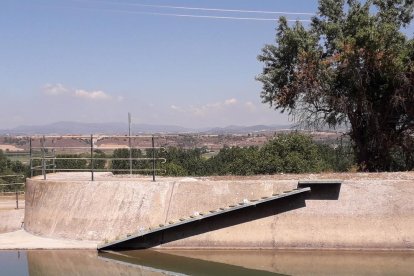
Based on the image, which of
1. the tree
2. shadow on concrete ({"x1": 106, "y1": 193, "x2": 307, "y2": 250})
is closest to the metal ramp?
shadow on concrete ({"x1": 106, "y1": 193, "x2": 307, "y2": 250})

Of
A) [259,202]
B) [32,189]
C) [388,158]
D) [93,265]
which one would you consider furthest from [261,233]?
[388,158]

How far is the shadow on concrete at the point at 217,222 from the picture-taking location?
15211mm

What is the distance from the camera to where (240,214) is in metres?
15.3

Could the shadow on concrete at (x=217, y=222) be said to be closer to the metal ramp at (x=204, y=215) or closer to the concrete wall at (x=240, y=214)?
the concrete wall at (x=240, y=214)

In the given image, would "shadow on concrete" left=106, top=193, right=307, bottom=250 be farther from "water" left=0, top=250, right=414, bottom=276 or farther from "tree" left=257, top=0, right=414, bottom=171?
"tree" left=257, top=0, right=414, bottom=171

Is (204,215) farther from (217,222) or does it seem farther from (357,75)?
(357,75)

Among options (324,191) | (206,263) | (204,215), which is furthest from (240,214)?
(324,191)

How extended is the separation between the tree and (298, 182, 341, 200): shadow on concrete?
18.8 ft

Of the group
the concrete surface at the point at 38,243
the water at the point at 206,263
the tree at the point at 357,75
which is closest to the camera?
the water at the point at 206,263

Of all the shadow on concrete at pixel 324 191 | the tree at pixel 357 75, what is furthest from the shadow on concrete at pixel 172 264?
the tree at pixel 357 75

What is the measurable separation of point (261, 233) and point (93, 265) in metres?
4.53

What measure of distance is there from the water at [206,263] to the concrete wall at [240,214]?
0.36 meters

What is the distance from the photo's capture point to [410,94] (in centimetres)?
1992

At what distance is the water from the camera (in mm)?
13297
